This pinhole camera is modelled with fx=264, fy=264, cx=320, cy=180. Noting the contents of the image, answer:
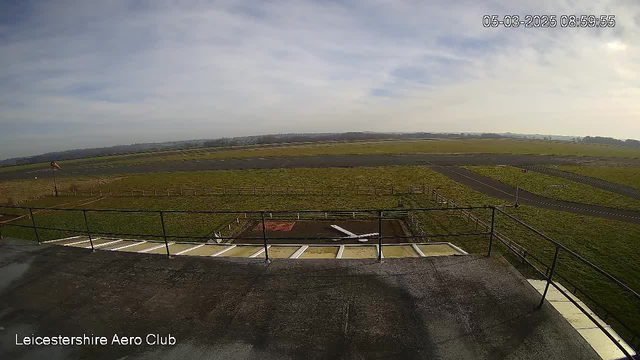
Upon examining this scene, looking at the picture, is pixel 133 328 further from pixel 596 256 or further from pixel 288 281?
pixel 596 256

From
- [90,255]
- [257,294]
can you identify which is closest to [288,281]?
[257,294]

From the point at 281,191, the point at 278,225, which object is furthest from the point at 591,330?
the point at 281,191

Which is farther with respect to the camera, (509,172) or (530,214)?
(509,172)

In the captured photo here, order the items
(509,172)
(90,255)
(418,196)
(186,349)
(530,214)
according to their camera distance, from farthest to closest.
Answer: (509,172)
(418,196)
(530,214)
(90,255)
(186,349)

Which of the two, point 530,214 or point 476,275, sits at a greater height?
point 476,275

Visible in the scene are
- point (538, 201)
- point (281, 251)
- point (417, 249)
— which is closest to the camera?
point (417, 249)

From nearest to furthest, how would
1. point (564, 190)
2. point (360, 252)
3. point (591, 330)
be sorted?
point (591, 330) → point (360, 252) → point (564, 190)

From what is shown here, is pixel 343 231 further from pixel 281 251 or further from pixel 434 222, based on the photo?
pixel 281 251
